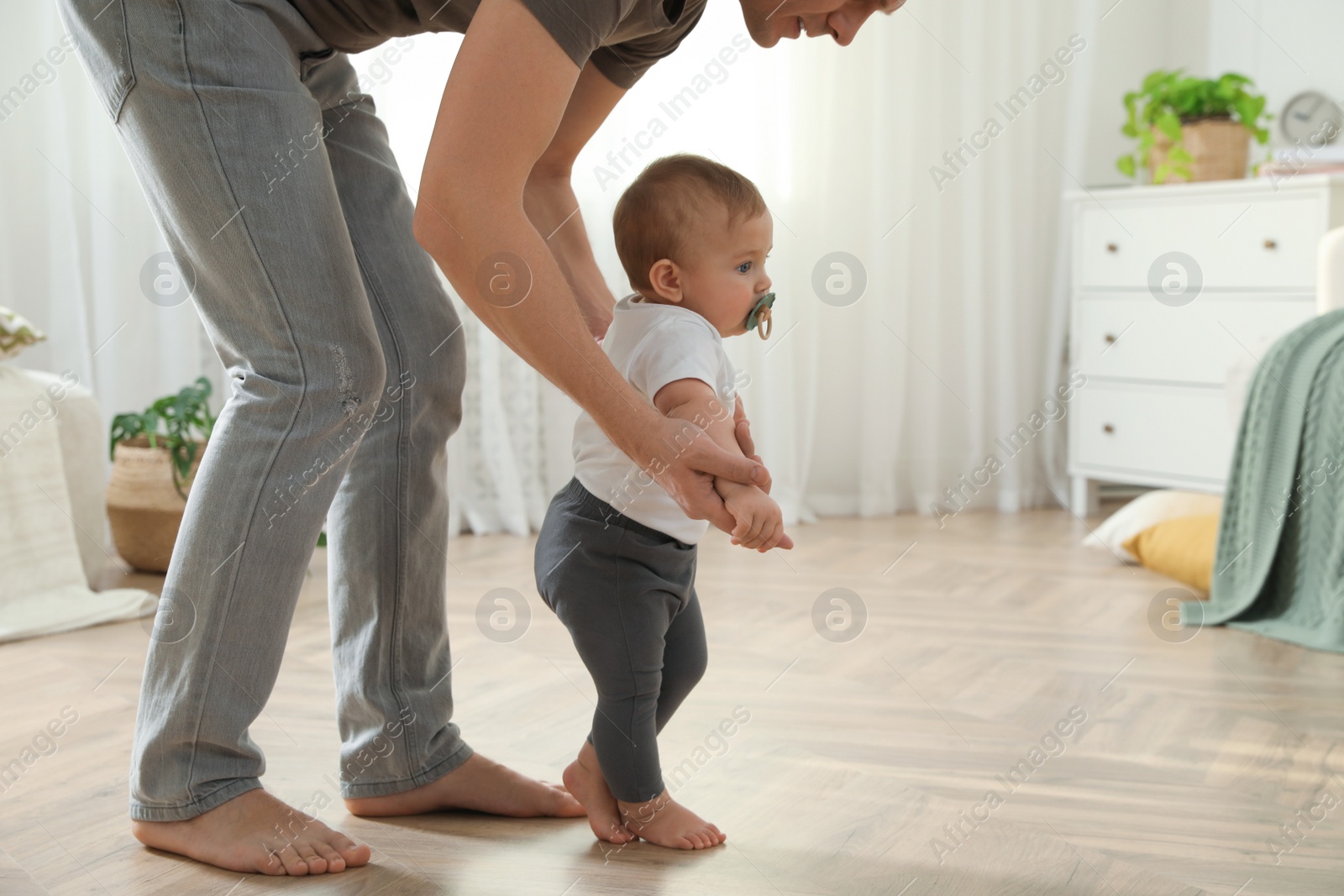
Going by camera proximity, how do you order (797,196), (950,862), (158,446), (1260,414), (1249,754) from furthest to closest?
1. (797,196)
2. (158,446)
3. (1260,414)
4. (1249,754)
5. (950,862)

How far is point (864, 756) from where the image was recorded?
1422mm

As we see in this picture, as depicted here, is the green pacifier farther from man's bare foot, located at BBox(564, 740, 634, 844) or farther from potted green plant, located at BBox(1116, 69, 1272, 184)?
potted green plant, located at BBox(1116, 69, 1272, 184)

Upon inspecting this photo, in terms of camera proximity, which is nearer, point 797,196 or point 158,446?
point 158,446

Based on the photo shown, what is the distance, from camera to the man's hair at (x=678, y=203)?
3.56ft

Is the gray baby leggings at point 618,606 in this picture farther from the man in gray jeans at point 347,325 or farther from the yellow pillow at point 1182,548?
the yellow pillow at point 1182,548

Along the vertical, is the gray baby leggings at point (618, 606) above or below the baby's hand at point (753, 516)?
below

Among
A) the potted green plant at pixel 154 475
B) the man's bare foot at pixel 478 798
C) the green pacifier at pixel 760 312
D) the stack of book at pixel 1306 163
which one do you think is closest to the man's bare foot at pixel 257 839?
the man's bare foot at pixel 478 798

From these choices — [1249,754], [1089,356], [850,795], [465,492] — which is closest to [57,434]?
[465,492]

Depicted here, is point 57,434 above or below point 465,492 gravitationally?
above

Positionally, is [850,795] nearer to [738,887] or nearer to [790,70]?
[738,887]

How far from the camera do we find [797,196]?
332 centimetres

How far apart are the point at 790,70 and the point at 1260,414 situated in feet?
5.27

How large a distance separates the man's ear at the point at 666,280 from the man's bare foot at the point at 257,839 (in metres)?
0.57

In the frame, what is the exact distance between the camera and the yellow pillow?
2.36 metres
